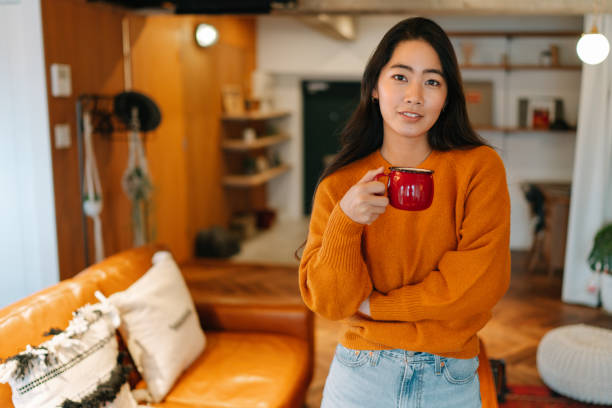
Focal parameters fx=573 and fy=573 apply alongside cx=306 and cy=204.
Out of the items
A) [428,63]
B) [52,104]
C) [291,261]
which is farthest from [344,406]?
[291,261]

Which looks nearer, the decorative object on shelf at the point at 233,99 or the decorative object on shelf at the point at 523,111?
the decorative object on shelf at the point at 523,111

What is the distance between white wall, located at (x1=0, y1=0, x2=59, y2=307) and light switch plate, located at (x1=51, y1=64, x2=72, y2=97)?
0.30 feet

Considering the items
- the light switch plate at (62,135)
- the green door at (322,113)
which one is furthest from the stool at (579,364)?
the green door at (322,113)

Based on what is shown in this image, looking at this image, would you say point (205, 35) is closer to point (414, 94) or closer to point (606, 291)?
point (606, 291)

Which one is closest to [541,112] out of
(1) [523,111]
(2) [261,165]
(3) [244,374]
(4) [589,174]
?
(1) [523,111]

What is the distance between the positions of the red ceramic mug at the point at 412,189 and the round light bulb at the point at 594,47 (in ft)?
9.77

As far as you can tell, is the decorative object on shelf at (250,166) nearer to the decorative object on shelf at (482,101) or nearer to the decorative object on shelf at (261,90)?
the decorative object on shelf at (261,90)

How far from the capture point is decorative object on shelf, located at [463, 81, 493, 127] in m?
6.77

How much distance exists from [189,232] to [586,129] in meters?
3.90

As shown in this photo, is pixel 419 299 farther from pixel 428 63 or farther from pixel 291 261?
pixel 291 261

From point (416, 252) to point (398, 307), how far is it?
0.13 m

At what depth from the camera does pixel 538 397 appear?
125 inches

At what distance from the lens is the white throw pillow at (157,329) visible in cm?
224

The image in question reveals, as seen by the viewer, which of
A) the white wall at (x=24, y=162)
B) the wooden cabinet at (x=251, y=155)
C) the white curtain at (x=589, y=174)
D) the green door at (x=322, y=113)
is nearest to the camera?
the white wall at (x=24, y=162)
